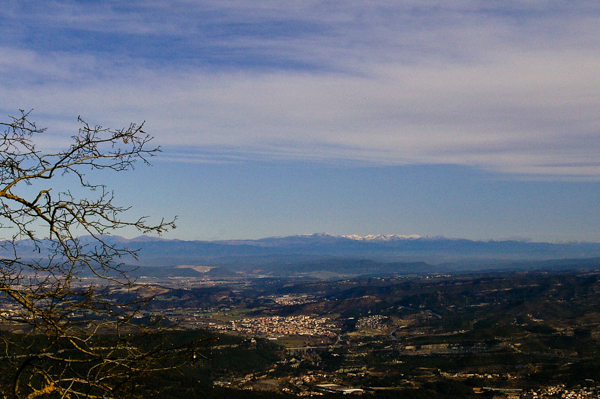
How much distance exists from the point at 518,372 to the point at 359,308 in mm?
81240

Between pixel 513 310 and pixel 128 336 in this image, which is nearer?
pixel 128 336

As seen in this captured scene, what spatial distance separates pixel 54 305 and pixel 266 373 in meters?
67.8

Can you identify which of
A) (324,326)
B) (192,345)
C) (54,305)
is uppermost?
(54,305)

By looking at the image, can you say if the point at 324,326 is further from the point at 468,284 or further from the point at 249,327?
the point at 468,284

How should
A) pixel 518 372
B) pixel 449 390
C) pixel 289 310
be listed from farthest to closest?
pixel 289 310 → pixel 518 372 → pixel 449 390

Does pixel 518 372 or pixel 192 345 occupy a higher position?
pixel 192 345

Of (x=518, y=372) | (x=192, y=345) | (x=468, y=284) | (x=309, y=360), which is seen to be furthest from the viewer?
(x=468, y=284)

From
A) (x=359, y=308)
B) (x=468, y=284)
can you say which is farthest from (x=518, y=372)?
(x=468, y=284)

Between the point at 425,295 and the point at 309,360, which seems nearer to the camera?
the point at 309,360

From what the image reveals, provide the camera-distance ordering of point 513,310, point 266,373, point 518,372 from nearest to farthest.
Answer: point 518,372 < point 266,373 < point 513,310

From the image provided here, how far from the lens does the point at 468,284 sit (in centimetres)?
15712

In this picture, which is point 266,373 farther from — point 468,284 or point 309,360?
point 468,284

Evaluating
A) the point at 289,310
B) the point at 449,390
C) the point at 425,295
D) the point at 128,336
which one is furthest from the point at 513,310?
the point at 128,336

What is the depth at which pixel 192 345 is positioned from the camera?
5.40m
